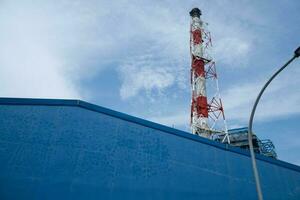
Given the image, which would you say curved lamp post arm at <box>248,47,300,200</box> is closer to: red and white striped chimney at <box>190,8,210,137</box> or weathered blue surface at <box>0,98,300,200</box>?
weathered blue surface at <box>0,98,300,200</box>

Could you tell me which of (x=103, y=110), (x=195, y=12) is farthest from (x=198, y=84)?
(x=103, y=110)

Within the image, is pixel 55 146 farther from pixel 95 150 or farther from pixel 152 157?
pixel 152 157

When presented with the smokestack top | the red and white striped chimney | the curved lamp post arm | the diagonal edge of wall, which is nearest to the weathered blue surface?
the diagonal edge of wall

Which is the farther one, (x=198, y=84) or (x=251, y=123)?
(x=198, y=84)

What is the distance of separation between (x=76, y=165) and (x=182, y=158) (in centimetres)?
560

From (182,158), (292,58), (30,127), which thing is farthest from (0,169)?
(292,58)

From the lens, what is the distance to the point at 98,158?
1287 centimetres

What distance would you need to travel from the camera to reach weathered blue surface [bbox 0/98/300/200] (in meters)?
11.7

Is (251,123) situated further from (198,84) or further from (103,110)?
(198,84)

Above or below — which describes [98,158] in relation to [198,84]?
below

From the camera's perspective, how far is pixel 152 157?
46.3 ft

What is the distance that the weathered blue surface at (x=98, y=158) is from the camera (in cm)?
1173

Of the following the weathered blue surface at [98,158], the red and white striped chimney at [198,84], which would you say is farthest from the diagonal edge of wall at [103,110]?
the red and white striped chimney at [198,84]

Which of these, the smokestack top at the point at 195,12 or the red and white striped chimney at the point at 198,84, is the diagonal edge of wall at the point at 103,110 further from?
the smokestack top at the point at 195,12
